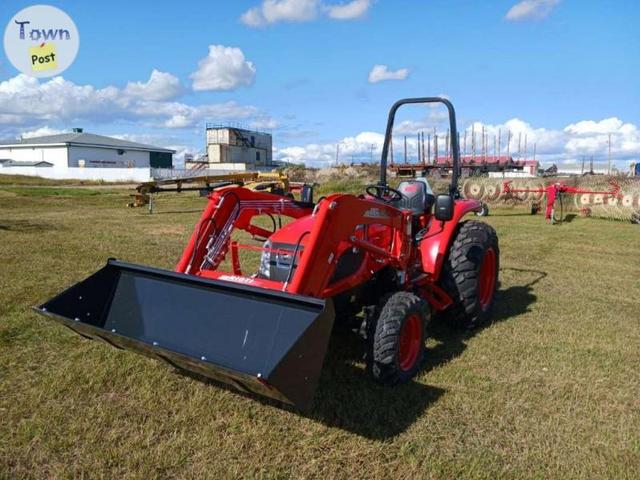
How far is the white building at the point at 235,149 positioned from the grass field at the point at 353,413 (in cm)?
5889

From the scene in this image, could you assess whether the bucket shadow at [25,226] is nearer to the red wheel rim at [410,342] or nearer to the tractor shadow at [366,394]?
the tractor shadow at [366,394]

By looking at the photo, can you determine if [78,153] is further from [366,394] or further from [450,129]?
[366,394]

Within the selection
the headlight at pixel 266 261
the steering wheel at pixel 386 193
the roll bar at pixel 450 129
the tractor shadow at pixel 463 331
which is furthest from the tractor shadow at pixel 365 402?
the roll bar at pixel 450 129

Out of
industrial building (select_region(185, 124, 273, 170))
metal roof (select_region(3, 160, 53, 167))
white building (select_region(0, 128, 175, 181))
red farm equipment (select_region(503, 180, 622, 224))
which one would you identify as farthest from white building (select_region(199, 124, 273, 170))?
red farm equipment (select_region(503, 180, 622, 224))

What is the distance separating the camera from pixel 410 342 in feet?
13.5

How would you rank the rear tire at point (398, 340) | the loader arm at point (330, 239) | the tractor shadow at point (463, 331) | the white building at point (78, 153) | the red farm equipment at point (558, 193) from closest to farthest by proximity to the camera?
the loader arm at point (330, 239) → the rear tire at point (398, 340) → the tractor shadow at point (463, 331) → the red farm equipment at point (558, 193) → the white building at point (78, 153)

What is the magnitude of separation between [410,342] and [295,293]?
1.18 metres

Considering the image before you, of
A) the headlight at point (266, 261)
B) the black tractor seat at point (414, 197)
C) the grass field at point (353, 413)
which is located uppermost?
the black tractor seat at point (414, 197)

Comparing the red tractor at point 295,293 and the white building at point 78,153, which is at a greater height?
the white building at point 78,153

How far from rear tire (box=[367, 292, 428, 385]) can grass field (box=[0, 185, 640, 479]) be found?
0.43ft

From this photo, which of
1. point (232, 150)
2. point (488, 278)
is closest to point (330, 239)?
point (488, 278)

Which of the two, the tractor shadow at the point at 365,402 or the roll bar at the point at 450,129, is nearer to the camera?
the tractor shadow at the point at 365,402

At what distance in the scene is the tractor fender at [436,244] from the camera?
4.98 meters

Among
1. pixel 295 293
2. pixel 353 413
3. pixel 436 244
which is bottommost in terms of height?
pixel 353 413
